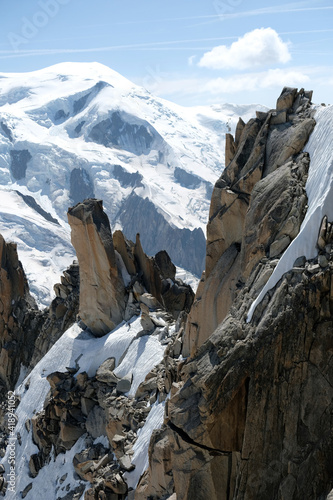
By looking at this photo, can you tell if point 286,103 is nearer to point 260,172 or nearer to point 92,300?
point 260,172

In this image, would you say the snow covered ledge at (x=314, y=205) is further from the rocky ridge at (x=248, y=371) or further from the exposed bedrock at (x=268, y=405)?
the exposed bedrock at (x=268, y=405)

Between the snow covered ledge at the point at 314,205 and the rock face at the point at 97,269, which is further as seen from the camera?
the rock face at the point at 97,269

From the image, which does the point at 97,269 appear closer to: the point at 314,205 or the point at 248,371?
the point at 314,205

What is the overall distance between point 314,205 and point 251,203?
478 cm

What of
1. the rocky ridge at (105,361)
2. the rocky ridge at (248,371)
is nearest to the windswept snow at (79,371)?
the rocky ridge at (105,361)

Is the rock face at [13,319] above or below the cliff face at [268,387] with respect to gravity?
above

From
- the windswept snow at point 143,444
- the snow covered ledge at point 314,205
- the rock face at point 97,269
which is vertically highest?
the rock face at point 97,269

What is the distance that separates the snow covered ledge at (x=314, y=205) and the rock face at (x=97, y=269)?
83.9 ft

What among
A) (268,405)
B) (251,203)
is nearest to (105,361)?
(251,203)

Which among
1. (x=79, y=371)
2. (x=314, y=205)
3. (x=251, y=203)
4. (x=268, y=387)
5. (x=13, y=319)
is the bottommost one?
(x=268, y=387)

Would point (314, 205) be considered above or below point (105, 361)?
above

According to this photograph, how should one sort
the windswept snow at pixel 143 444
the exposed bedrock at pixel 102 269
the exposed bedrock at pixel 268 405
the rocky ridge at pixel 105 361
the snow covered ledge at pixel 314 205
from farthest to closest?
the exposed bedrock at pixel 102 269, the rocky ridge at pixel 105 361, the windswept snow at pixel 143 444, the snow covered ledge at pixel 314 205, the exposed bedrock at pixel 268 405

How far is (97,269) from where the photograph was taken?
48062 millimetres

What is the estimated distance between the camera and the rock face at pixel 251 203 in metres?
22.7
